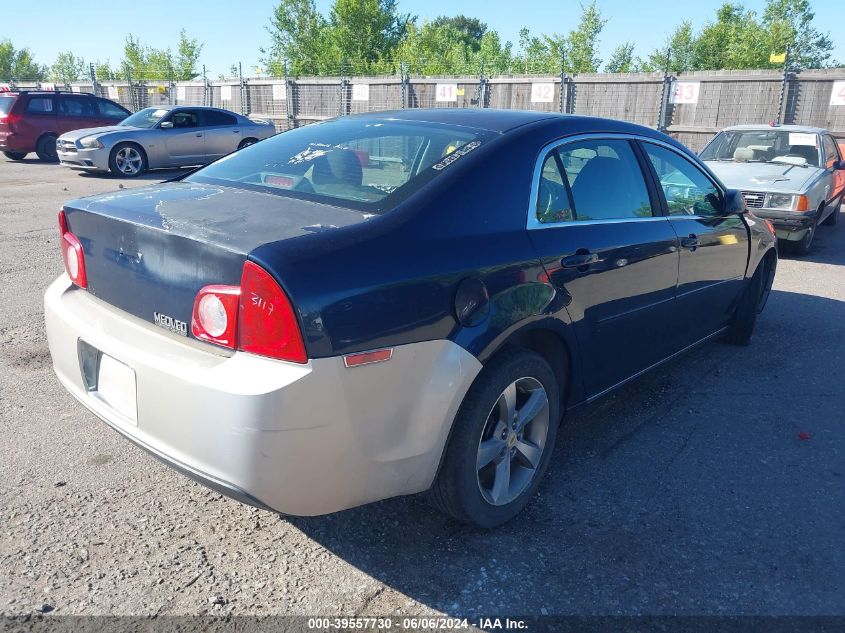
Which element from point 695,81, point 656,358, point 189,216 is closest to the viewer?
point 189,216

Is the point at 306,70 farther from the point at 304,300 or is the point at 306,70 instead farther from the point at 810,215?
the point at 304,300

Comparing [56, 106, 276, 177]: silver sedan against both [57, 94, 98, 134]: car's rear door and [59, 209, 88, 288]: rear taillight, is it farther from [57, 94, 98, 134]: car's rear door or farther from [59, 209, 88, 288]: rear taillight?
[59, 209, 88, 288]: rear taillight

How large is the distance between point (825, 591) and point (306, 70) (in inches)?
2329

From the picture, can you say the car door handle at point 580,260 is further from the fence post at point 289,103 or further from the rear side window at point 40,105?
the fence post at point 289,103

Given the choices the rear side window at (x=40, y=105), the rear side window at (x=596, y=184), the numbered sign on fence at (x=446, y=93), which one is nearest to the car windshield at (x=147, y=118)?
the rear side window at (x=40, y=105)

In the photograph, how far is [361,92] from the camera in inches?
938

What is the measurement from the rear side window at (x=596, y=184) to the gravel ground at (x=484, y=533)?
4.07ft

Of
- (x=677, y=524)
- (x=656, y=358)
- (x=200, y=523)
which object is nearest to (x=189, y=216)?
(x=200, y=523)

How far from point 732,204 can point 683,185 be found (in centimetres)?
59

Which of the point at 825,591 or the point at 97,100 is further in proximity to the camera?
the point at 97,100

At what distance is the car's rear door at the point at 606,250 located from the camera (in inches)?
120

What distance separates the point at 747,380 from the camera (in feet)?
15.4

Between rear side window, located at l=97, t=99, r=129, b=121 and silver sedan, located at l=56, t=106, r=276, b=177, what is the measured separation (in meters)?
2.97

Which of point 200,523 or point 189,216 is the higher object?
point 189,216
